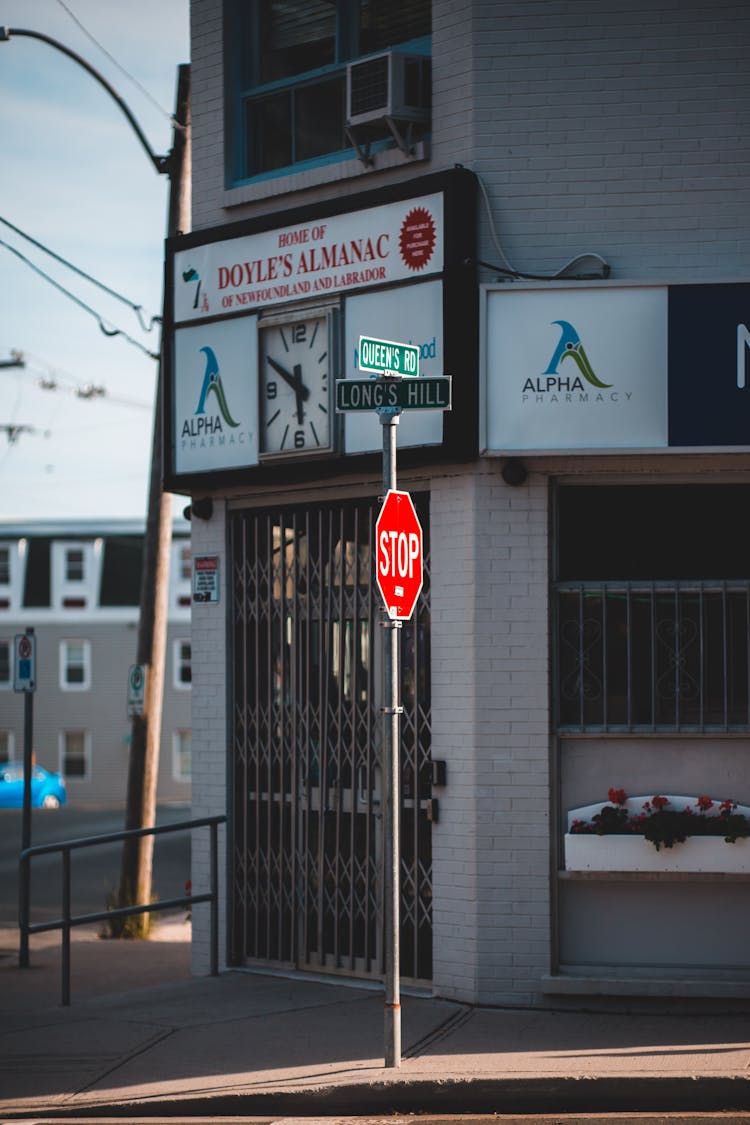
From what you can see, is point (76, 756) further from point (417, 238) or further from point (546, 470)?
point (546, 470)

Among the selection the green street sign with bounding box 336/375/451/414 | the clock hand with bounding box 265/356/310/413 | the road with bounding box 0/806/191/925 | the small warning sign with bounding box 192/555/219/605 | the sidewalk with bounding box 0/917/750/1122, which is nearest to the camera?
the sidewalk with bounding box 0/917/750/1122

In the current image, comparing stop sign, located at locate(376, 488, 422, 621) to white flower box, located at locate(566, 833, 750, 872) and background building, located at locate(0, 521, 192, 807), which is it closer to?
white flower box, located at locate(566, 833, 750, 872)

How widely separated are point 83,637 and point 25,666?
35076 mm

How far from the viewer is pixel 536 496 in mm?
9109

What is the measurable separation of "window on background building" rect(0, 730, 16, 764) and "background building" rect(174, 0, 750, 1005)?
40512 mm

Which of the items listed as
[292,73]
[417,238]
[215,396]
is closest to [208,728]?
[215,396]

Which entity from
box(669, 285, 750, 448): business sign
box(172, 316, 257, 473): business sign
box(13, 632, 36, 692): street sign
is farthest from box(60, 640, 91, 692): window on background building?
box(669, 285, 750, 448): business sign

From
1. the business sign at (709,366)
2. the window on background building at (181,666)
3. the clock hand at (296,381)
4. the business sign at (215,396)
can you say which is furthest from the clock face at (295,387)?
the window on background building at (181,666)

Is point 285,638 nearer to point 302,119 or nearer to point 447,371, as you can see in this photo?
point 447,371

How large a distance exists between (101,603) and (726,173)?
40.9 metres

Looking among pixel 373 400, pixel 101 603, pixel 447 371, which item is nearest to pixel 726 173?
pixel 447 371

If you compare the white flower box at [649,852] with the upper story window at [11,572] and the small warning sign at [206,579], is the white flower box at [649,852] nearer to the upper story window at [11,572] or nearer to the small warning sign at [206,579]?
the small warning sign at [206,579]

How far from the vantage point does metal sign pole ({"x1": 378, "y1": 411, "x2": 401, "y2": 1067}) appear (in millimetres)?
7367

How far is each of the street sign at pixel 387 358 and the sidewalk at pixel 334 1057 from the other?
11.8 ft
